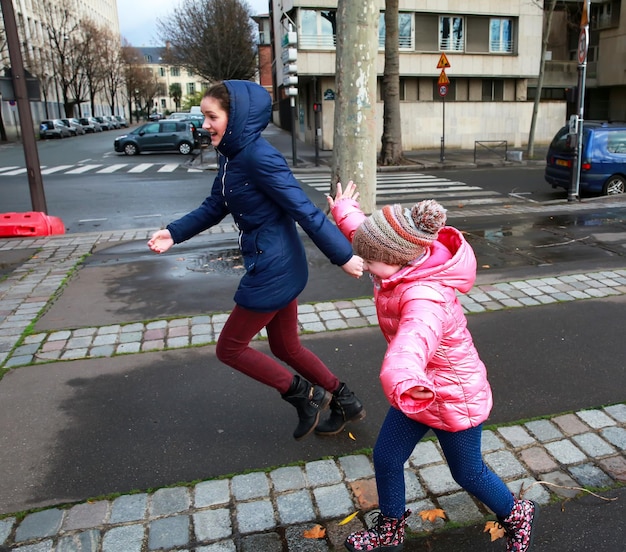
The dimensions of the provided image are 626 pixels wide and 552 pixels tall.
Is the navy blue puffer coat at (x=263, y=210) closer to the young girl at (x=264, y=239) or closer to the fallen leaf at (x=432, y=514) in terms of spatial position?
the young girl at (x=264, y=239)

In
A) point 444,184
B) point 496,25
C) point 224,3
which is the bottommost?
point 444,184

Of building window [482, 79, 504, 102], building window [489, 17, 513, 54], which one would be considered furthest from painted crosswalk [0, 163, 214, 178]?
building window [489, 17, 513, 54]

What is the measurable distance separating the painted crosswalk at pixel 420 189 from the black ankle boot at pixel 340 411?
32.8 feet

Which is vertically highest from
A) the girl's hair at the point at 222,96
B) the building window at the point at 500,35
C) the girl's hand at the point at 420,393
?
the building window at the point at 500,35

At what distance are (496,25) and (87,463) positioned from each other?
32274 mm

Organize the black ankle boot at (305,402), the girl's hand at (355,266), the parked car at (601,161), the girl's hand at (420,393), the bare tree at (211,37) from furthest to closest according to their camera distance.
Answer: the bare tree at (211,37), the parked car at (601,161), the black ankle boot at (305,402), the girl's hand at (355,266), the girl's hand at (420,393)

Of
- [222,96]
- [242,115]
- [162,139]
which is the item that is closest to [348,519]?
[242,115]

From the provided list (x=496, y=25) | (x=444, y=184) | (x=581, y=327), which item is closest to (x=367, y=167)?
(x=581, y=327)

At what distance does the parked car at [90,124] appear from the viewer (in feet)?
182

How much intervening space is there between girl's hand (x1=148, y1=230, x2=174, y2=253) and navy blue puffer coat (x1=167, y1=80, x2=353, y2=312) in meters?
0.42

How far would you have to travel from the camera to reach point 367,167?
770cm

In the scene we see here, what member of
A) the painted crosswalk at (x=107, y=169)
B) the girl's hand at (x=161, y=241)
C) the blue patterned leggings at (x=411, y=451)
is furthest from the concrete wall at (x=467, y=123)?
the blue patterned leggings at (x=411, y=451)

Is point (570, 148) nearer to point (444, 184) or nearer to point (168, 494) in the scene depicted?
point (444, 184)

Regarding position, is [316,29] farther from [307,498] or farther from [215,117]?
[307,498]
